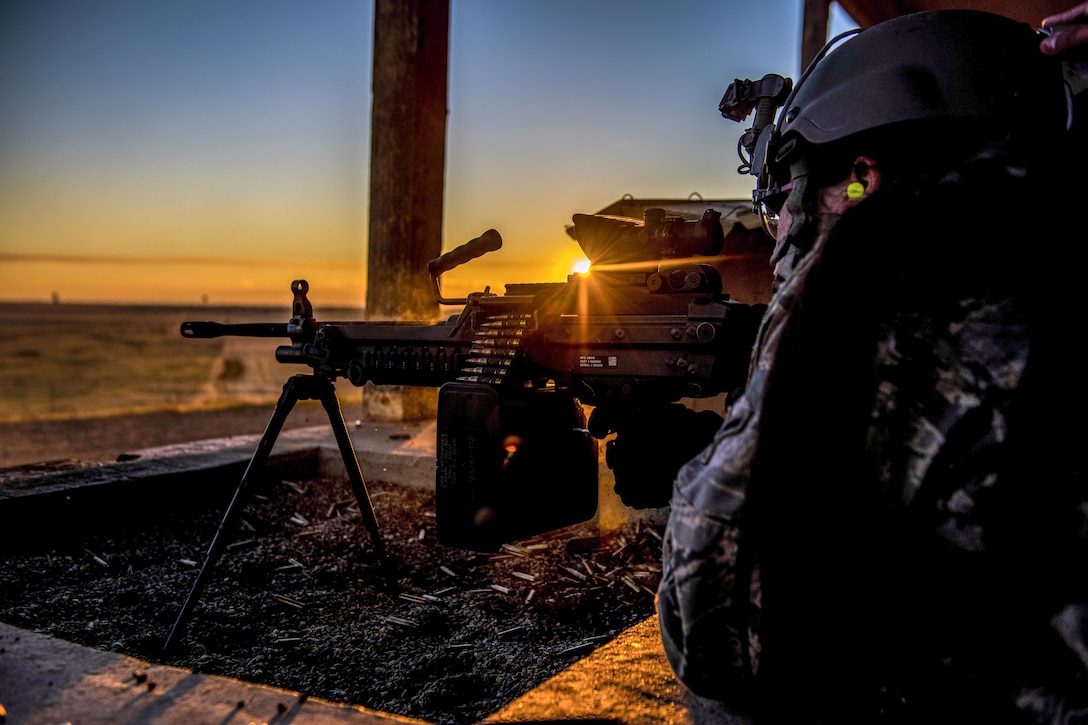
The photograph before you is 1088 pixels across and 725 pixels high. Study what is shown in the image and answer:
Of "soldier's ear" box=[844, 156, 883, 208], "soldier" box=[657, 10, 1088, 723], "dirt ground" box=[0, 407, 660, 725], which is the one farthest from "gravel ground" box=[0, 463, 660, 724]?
"soldier's ear" box=[844, 156, 883, 208]

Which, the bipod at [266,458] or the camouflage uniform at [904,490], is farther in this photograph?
Result: the bipod at [266,458]

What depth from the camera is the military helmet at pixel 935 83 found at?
1.68 metres

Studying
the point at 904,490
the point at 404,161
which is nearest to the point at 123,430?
the point at 404,161

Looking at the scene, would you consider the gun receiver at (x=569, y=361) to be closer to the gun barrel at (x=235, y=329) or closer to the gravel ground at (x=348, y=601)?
the gravel ground at (x=348, y=601)

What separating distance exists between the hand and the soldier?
0.82 feet

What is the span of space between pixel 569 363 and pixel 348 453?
1368 mm

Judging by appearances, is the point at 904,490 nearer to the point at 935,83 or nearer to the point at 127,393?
the point at 935,83

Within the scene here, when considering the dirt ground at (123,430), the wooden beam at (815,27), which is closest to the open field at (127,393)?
the dirt ground at (123,430)

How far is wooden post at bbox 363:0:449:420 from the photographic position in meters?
6.44

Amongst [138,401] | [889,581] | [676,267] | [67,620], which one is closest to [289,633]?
[67,620]

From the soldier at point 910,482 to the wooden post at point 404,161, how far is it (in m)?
5.46

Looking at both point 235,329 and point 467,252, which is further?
point 235,329

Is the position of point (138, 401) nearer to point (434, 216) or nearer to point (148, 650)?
point (434, 216)

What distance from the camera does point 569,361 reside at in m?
2.71
